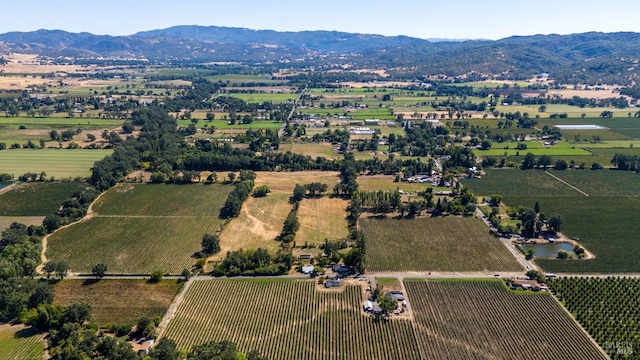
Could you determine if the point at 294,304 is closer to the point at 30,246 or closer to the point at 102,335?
the point at 102,335

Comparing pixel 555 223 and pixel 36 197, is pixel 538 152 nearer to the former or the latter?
pixel 555 223

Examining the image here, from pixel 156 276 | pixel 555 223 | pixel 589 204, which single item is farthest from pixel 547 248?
pixel 156 276

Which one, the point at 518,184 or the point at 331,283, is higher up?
the point at 518,184

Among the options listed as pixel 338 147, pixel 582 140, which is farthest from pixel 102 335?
pixel 582 140

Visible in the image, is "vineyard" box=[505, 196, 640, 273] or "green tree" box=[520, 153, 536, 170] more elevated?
"green tree" box=[520, 153, 536, 170]

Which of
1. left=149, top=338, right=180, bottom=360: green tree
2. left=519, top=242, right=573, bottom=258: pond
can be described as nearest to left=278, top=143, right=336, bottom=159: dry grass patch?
left=519, top=242, right=573, bottom=258: pond

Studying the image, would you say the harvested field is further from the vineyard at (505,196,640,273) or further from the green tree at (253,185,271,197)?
the green tree at (253,185,271,197)

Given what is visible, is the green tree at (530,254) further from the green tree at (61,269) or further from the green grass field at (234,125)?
the green grass field at (234,125)
